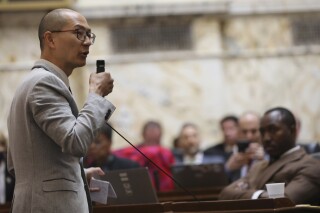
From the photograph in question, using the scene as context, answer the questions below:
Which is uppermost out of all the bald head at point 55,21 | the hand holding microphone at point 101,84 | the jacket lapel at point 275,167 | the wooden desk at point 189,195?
the bald head at point 55,21

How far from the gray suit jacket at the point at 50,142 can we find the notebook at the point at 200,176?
12.3 feet

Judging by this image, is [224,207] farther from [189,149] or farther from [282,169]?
[189,149]

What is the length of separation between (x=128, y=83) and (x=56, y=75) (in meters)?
7.88

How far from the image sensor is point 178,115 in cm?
1232

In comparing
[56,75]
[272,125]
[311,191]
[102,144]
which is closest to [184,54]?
[102,144]

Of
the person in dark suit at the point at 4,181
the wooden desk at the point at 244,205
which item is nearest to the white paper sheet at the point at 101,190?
the wooden desk at the point at 244,205

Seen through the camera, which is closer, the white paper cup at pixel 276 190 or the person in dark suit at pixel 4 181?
the white paper cup at pixel 276 190

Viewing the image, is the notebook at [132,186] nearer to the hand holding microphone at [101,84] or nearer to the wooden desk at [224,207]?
the wooden desk at [224,207]

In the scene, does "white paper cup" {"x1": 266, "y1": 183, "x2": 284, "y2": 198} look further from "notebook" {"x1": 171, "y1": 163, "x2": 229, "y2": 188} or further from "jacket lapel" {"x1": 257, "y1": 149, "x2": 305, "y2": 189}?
"notebook" {"x1": 171, "y1": 163, "x2": 229, "y2": 188}

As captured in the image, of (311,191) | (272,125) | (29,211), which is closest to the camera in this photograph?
(29,211)

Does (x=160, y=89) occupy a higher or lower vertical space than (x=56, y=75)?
lower

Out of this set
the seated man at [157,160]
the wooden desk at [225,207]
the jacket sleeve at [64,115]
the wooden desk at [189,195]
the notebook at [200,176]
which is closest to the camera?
the jacket sleeve at [64,115]

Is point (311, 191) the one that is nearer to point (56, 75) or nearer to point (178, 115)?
point (56, 75)

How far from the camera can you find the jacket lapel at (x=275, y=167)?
6.91m
